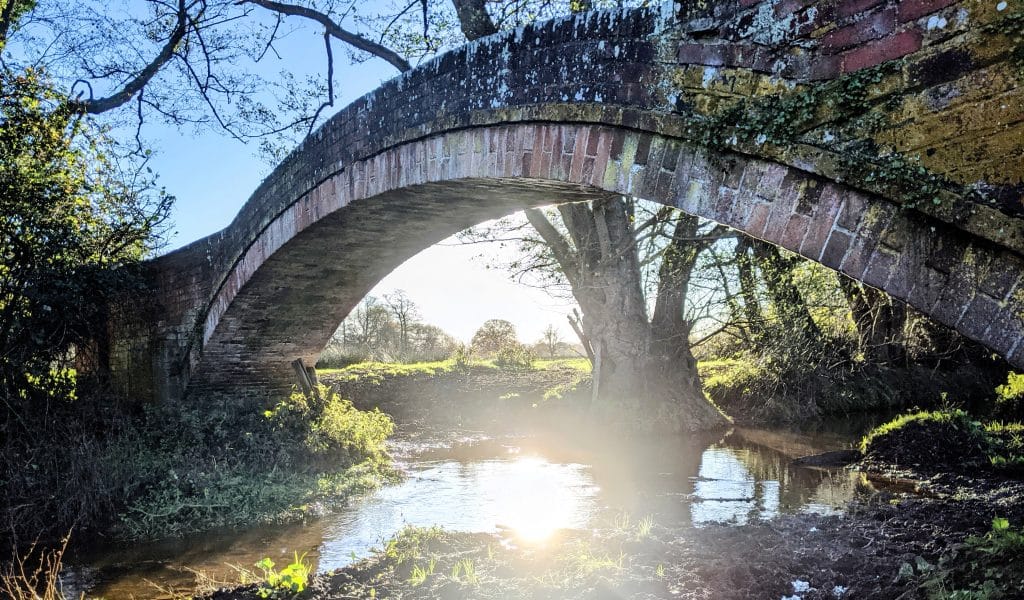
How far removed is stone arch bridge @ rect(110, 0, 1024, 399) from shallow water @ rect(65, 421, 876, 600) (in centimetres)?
288

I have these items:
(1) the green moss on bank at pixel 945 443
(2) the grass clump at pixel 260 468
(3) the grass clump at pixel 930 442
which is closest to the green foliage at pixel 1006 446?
(1) the green moss on bank at pixel 945 443

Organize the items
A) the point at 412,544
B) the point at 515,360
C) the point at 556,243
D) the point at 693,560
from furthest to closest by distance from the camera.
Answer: the point at 515,360 < the point at 556,243 < the point at 412,544 < the point at 693,560

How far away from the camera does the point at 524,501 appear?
6.86m

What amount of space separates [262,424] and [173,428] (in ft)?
3.48

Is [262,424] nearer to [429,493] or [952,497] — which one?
[429,493]

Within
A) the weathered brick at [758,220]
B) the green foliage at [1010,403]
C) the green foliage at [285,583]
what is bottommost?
the green foliage at [285,583]

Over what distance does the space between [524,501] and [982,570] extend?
4.12 metres

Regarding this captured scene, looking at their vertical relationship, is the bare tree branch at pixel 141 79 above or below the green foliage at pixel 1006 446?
above

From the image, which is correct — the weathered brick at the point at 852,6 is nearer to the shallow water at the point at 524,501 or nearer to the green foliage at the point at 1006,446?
the shallow water at the point at 524,501

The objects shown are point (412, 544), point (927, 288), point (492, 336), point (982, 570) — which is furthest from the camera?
point (492, 336)

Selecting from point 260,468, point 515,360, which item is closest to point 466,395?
point 515,360

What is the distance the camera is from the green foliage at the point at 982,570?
Answer: 10.3 feet

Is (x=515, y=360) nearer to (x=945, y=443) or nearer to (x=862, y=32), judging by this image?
(x=945, y=443)

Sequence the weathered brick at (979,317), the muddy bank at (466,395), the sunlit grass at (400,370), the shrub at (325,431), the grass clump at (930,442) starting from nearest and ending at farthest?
the weathered brick at (979,317), the grass clump at (930,442), the shrub at (325,431), the muddy bank at (466,395), the sunlit grass at (400,370)
